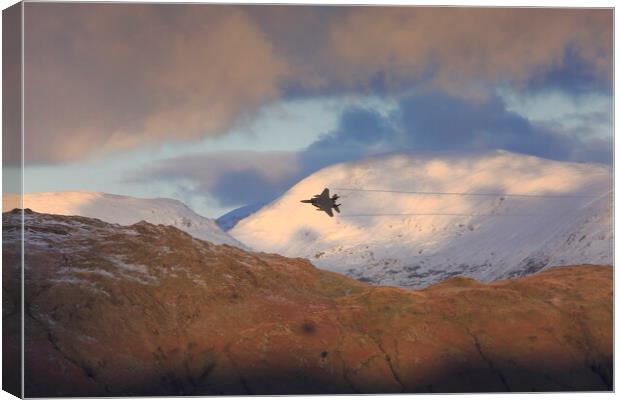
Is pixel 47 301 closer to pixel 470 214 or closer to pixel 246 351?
pixel 246 351

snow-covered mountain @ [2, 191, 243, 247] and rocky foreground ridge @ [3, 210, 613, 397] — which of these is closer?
rocky foreground ridge @ [3, 210, 613, 397]

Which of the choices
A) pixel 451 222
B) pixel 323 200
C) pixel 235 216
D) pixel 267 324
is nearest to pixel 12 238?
pixel 235 216

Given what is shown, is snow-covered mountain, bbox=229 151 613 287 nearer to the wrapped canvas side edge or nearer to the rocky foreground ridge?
the rocky foreground ridge

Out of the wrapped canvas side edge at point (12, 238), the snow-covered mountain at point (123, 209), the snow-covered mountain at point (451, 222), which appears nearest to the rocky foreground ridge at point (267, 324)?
the snow-covered mountain at point (123, 209)

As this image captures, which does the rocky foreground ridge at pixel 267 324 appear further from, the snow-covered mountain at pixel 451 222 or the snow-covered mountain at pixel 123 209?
the snow-covered mountain at pixel 451 222

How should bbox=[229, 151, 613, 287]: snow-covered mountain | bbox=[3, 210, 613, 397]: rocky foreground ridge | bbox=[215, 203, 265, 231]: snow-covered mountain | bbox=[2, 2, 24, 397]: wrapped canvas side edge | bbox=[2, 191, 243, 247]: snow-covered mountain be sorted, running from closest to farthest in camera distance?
bbox=[2, 2, 24, 397]: wrapped canvas side edge < bbox=[3, 210, 613, 397]: rocky foreground ridge < bbox=[2, 191, 243, 247]: snow-covered mountain < bbox=[215, 203, 265, 231]: snow-covered mountain < bbox=[229, 151, 613, 287]: snow-covered mountain

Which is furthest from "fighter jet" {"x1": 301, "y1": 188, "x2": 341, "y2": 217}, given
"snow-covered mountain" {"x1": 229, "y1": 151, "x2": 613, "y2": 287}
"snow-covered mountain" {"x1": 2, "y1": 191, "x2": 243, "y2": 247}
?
"snow-covered mountain" {"x1": 2, "y1": 191, "x2": 243, "y2": 247}
